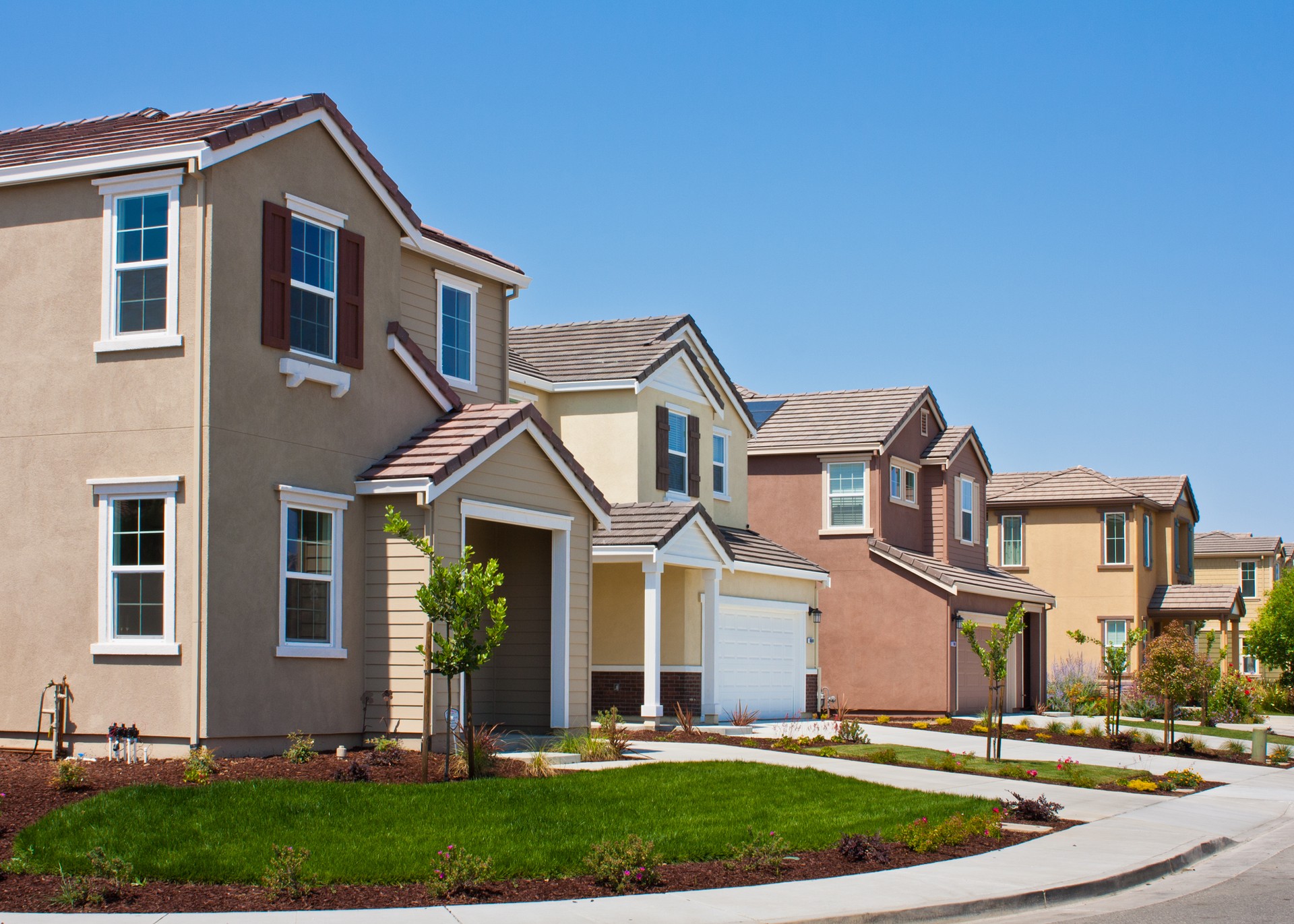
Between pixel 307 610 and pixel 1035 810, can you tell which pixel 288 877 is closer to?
pixel 307 610

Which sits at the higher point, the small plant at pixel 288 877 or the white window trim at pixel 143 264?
the white window trim at pixel 143 264

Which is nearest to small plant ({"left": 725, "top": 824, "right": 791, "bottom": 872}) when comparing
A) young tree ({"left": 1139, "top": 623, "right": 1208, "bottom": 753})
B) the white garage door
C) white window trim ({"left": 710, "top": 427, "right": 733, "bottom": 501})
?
the white garage door

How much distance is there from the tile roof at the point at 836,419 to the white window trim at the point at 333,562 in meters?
18.7

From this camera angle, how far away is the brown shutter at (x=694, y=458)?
28078mm

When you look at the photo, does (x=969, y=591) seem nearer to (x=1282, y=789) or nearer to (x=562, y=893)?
(x=1282, y=789)

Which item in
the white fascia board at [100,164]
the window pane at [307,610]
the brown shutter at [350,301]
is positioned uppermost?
the white fascia board at [100,164]

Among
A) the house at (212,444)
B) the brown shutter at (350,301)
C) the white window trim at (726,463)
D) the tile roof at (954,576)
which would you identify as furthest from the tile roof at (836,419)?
the brown shutter at (350,301)

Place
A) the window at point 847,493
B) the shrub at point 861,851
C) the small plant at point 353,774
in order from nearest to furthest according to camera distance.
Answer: the shrub at point 861,851 < the small plant at point 353,774 < the window at point 847,493

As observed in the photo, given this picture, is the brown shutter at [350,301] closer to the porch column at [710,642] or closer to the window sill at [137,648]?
the window sill at [137,648]

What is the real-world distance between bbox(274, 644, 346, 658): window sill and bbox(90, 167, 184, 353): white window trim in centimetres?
371

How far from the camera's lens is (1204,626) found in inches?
1986

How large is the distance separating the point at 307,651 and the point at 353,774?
247 cm

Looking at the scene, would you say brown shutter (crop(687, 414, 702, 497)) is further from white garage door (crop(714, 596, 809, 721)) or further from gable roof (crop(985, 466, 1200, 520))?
gable roof (crop(985, 466, 1200, 520))

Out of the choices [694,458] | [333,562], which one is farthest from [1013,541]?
[333,562]
